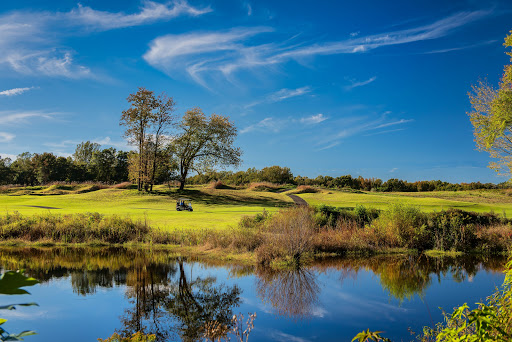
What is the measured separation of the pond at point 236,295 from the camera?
836 centimetres

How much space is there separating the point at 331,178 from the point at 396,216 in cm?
4477

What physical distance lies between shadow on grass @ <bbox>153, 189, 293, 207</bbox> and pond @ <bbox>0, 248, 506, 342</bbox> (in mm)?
24368

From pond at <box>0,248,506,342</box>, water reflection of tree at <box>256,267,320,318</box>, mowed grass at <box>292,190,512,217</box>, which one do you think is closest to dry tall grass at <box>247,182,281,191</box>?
mowed grass at <box>292,190,512,217</box>

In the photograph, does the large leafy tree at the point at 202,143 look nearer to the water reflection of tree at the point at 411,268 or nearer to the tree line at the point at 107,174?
the tree line at the point at 107,174

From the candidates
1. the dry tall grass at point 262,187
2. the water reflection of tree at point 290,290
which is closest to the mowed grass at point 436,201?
the dry tall grass at point 262,187

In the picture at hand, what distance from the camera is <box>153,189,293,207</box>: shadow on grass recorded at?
40.4 metres

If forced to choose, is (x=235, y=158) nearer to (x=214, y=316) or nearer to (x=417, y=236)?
(x=417, y=236)

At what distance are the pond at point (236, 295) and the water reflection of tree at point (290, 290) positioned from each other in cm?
3

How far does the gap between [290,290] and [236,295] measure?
5.45ft

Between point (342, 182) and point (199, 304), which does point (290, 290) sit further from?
point (342, 182)

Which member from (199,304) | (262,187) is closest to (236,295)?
(199,304)

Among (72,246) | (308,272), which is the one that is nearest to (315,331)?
(308,272)

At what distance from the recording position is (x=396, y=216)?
18.8 metres

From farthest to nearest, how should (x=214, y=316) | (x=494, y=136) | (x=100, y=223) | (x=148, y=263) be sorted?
1. (x=494, y=136)
2. (x=100, y=223)
3. (x=148, y=263)
4. (x=214, y=316)
